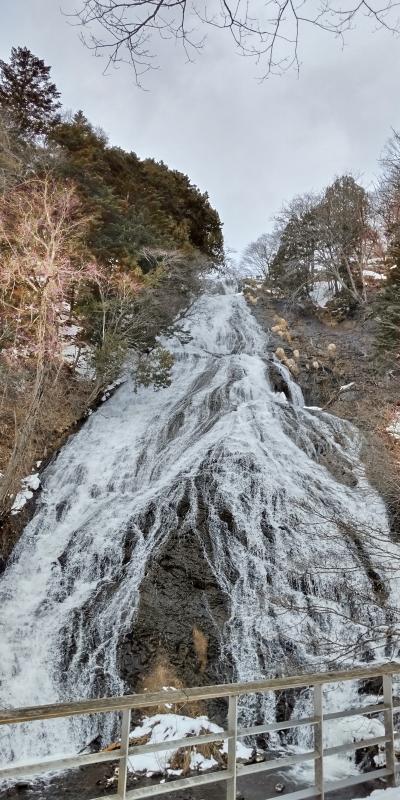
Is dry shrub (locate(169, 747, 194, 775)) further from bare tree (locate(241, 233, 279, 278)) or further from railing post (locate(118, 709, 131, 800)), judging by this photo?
bare tree (locate(241, 233, 279, 278))

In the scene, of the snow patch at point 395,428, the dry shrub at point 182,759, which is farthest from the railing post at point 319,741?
the snow patch at point 395,428

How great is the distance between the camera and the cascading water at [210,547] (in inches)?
309

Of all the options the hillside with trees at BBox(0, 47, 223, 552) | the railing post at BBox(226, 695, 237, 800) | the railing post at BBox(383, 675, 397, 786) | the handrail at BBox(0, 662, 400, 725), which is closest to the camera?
the handrail at BBox(0, 662, 400, 725)

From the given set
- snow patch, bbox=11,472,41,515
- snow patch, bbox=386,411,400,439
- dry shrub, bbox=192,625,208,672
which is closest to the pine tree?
snow patch, bbox=11,472,41,515

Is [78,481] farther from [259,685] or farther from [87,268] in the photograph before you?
[259,685]

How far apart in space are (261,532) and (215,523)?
37.1 inches

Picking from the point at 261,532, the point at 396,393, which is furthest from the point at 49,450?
the point at 396,393

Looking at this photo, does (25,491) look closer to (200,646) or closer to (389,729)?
(200,646)

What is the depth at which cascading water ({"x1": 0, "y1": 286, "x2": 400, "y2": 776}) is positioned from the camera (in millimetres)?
7848

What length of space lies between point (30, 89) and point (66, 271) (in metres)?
17.0

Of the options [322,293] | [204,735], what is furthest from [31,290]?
[322,293]

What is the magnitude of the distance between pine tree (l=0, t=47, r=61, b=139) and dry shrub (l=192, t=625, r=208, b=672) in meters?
23.4

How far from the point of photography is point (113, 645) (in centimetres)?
816

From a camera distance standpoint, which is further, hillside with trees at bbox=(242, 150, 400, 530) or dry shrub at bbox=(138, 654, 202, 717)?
hillside with trees at bbox=(242, 150, 400, 530)
